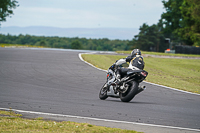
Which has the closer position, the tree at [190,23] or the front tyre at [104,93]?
the front tyre at [104,93]

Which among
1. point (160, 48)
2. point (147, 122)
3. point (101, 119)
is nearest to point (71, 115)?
point (101, 119)

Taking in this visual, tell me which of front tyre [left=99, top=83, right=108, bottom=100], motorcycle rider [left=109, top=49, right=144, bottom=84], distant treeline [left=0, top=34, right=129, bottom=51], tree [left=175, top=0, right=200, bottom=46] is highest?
tree [left=175, top=0, right=200, bottom=46]

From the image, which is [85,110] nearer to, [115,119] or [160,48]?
[115,119]

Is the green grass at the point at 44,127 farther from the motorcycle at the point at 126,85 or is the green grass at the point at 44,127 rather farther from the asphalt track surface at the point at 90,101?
the motorcycle at the point at 126,85

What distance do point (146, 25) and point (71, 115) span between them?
107339 mm

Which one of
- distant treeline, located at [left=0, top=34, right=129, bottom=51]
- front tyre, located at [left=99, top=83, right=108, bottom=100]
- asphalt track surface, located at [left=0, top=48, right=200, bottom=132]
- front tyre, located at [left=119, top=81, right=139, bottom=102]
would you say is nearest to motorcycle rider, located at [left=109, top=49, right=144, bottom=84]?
front tyre, located at [left=119, top=81, right=139, bottom=102]

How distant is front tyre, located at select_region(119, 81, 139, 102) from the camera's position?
10586 mm

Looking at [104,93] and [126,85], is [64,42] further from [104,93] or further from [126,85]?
[126,85]

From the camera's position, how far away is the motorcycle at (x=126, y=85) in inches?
417

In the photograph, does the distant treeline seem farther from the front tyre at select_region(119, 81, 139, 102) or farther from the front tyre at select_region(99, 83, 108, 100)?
the front tyre at select_region(119, 81, 139, 102)

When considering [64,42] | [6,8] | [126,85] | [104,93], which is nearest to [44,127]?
[126,85]

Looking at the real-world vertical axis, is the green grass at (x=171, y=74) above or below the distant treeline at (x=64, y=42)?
below

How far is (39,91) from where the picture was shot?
13.0 m

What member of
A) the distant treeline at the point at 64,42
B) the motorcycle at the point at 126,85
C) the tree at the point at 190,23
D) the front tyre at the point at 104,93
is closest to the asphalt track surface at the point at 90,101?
the front tyre at the point at 104,93
